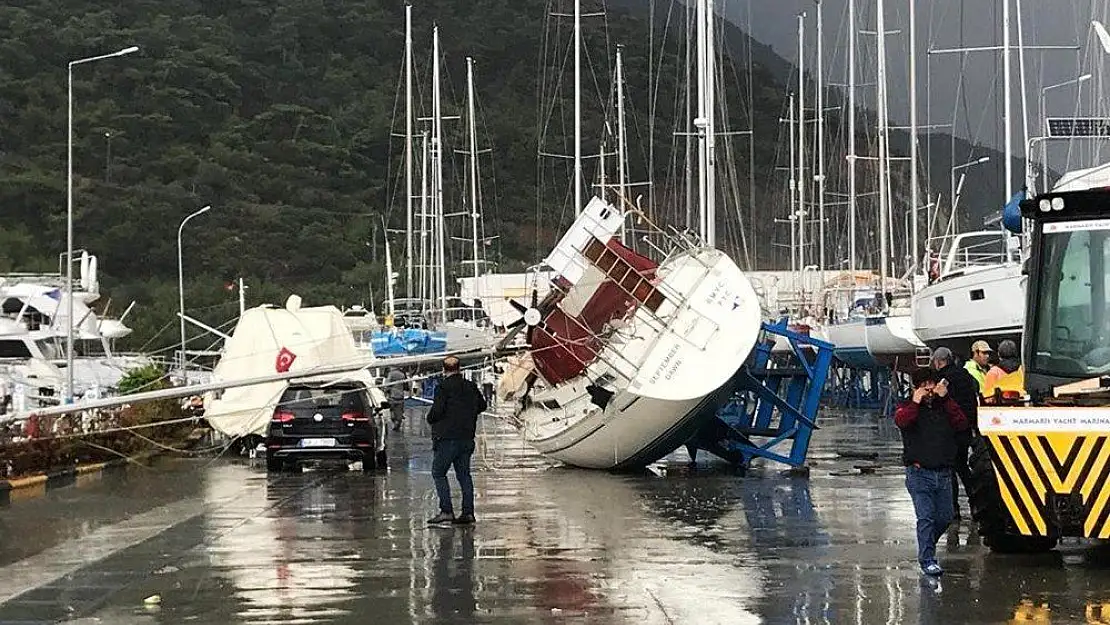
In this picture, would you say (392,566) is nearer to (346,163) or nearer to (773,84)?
(346,163)

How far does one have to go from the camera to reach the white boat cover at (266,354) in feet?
117

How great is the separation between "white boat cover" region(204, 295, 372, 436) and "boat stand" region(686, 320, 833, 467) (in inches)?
353

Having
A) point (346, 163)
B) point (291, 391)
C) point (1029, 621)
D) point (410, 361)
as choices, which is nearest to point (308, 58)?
point (346, 163)

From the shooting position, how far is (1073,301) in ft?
53.6

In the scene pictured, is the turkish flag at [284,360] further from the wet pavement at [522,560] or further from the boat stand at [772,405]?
the wet pavement at [522,560]

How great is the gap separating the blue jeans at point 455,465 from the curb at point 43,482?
683cm

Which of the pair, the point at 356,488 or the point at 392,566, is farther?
the point at 356,488

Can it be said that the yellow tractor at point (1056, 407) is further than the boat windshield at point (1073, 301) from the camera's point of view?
No

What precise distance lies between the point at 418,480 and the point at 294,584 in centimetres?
1260

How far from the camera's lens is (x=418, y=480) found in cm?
2716

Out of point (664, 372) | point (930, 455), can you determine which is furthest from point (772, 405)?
point (930, 455)

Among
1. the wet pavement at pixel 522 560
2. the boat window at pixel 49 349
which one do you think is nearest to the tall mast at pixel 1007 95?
the wet pavement at pixel 522 560

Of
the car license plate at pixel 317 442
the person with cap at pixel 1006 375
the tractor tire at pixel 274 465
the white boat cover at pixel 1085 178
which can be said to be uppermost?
the white boat cover at pixel 1085 178

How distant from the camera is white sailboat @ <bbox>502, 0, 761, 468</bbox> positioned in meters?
26.8
